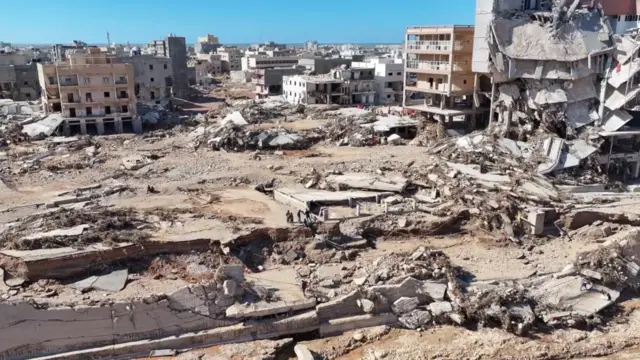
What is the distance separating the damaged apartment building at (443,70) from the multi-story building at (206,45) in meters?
113

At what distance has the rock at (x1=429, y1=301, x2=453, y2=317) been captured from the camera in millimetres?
17109

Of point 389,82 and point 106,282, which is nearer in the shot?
point 106,282

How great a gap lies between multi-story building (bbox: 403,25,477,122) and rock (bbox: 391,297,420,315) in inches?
1004

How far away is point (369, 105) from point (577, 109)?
2754 centimetres

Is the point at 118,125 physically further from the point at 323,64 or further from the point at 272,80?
the point at 323,64

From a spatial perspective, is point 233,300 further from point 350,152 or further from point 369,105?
point 369,105

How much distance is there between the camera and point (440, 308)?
1722cm

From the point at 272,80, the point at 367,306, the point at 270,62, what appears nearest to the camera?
the point at 367,306

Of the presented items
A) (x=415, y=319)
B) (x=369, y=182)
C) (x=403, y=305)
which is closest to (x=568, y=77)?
(x=369, y=182)

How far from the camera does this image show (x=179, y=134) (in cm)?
4247

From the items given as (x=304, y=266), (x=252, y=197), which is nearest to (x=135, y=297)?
(x=304, y=266)

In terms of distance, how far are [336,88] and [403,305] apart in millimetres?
43803

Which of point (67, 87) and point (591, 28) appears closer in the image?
point (591, 28)

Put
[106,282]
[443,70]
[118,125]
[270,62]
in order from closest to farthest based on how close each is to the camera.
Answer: [106,282], [443,70], [118,125], [270,62]
